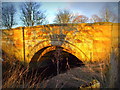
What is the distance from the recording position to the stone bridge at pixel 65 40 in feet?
12.6

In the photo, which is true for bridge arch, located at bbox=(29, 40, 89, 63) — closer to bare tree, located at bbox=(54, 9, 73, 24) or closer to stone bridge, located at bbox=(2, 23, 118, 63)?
stone bridge, located at bbox=(2, 23, 118, 63)

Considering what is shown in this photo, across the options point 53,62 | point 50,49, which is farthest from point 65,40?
point 53,62

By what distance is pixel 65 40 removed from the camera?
452cm

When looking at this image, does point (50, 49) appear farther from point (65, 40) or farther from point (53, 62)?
point (53, 62)

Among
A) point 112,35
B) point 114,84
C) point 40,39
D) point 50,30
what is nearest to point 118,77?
point 114,84

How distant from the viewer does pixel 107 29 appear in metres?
3.77

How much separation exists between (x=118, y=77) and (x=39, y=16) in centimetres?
1118

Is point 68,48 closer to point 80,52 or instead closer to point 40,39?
point 80,52

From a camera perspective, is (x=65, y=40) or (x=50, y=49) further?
(x=50, y=49)

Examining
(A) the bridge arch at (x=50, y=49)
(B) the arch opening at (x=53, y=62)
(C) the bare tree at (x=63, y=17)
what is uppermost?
(C) the bare tree at (x=63, y=17)

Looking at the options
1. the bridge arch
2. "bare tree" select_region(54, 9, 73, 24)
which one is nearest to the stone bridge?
the bridge arch

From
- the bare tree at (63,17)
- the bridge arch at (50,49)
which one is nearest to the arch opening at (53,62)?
the bridge arch at (50,49)

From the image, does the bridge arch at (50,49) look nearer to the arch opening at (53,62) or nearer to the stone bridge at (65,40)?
the stone bridge at (65,40)

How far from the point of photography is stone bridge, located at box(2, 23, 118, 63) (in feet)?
12.6
